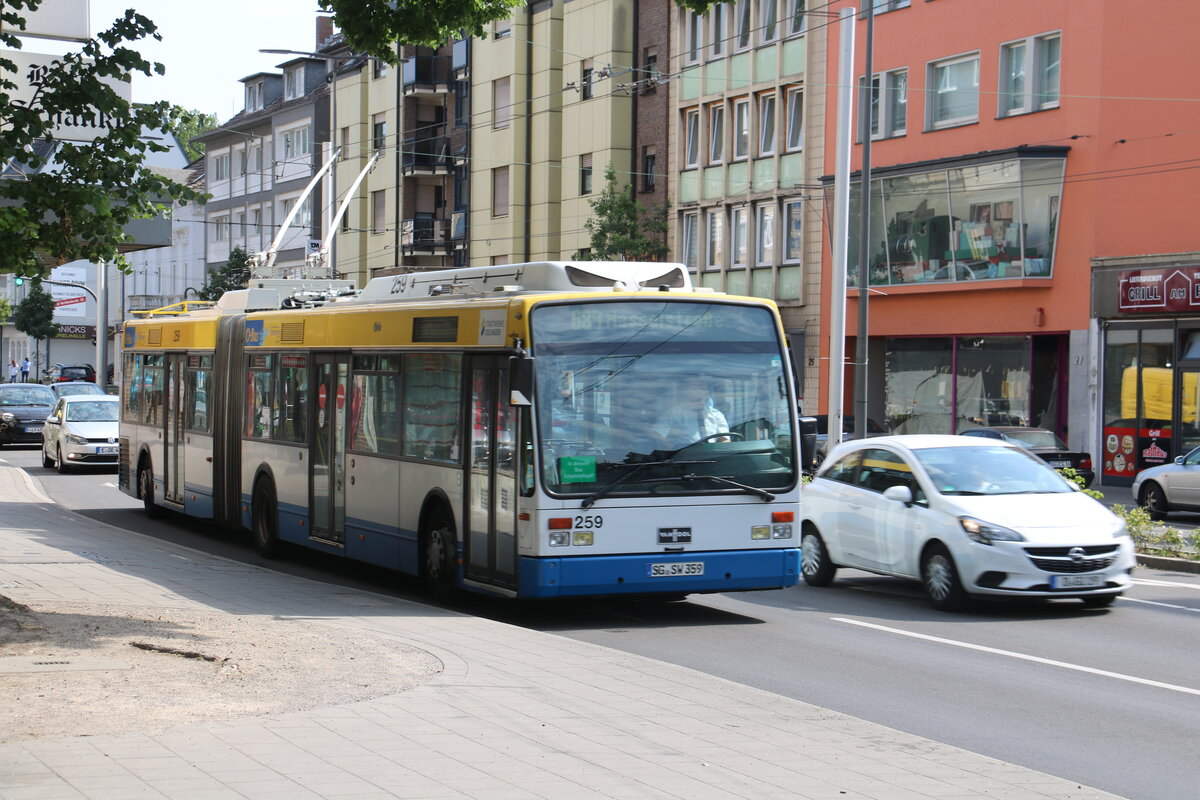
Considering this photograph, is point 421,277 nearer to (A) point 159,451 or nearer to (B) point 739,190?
(A) point 159,451

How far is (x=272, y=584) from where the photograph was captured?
49.5 feet

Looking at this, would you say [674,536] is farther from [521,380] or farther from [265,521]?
[265,521]

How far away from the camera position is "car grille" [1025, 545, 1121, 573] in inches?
532

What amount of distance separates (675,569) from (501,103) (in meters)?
47.4

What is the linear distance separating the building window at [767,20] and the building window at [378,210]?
2466cm

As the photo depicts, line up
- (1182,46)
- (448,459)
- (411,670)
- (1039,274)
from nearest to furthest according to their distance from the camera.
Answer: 1. (411,670)
2. (448,459)
3. (1182,46)
4. (1039,274)

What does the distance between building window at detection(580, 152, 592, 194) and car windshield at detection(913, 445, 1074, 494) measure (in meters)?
39.7

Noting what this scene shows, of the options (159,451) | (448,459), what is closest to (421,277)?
(448,459)

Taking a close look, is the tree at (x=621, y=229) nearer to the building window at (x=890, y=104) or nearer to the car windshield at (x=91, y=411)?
the building window at (x=890, y=104)

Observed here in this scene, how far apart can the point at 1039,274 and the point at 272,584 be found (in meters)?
25.5

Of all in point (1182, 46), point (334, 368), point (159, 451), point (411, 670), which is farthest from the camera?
point (1182, 46)

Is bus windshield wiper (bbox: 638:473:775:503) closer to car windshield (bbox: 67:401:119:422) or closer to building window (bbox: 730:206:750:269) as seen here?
car windshield (bbox: 67:401:119:422)

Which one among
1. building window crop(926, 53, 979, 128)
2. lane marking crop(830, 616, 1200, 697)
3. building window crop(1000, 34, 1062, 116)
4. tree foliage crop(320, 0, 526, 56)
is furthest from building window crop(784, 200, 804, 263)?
lane marking crop(830, 616, 1200, 697)

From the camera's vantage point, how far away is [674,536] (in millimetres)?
12867
